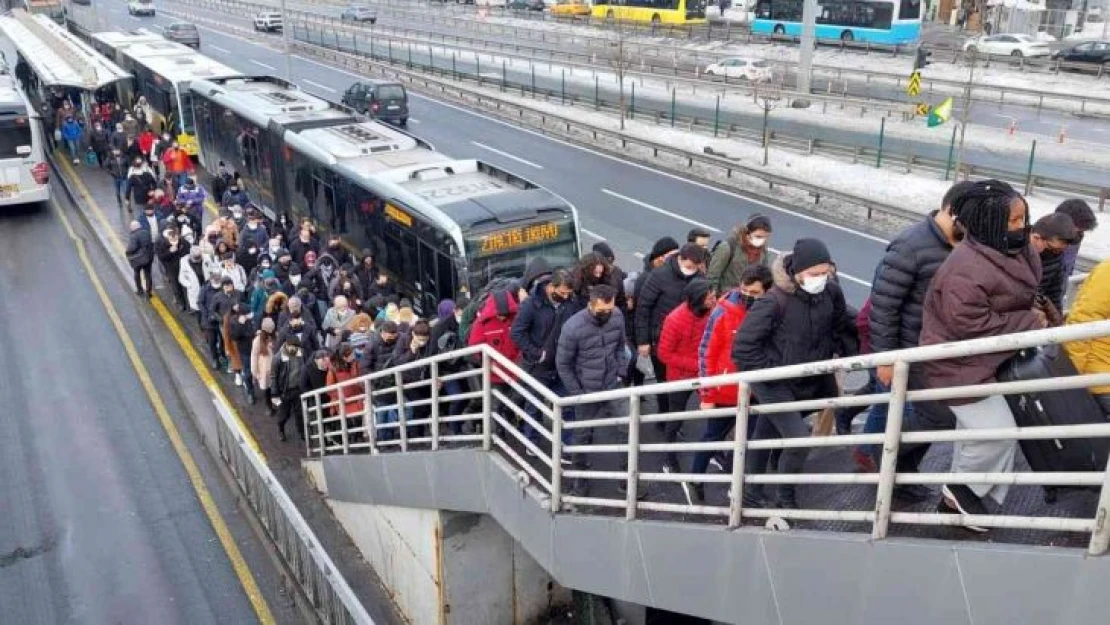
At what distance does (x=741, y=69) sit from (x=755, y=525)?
125ft

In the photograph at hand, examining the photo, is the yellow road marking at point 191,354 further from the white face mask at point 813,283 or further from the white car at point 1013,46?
the white car at point 1013,46

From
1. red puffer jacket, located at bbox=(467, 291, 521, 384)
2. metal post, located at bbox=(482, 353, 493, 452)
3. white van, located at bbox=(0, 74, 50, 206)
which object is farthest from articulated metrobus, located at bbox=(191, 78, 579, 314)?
metal post, located at bbox=(482, 353, 493, 452)

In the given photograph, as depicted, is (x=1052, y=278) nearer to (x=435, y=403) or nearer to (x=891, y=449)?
(x=891, y=449)

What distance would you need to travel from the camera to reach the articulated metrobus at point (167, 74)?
25.7 m

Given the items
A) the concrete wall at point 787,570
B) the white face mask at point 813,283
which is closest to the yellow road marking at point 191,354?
the concrete wall at point 787,570

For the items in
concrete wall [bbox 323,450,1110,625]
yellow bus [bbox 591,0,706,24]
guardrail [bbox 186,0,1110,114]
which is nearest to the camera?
concrete wall [bbox 323,450,1110,625]

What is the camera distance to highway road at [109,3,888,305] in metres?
20.0

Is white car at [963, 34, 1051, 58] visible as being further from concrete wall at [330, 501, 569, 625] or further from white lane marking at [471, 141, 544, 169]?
concrete wall at [330, 501, 569, 625]

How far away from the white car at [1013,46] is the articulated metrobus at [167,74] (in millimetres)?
32538

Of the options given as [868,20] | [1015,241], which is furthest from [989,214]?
[868,20]

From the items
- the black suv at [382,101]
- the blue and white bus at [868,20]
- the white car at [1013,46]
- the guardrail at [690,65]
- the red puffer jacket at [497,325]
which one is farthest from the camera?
the blue and white bus at [868,20]

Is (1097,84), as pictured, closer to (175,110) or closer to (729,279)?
(175,110)

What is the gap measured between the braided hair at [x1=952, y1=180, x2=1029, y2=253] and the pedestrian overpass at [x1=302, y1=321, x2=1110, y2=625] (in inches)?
26.2

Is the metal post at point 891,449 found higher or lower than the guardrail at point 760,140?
higher
